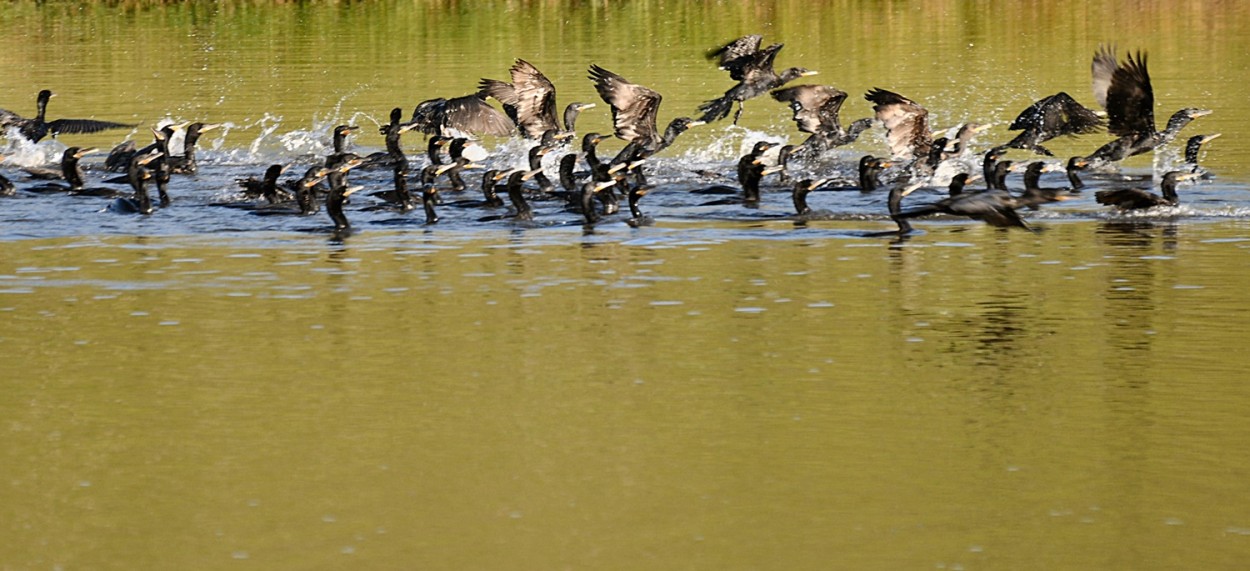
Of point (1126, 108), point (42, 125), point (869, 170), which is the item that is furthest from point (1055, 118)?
point (42, 125)

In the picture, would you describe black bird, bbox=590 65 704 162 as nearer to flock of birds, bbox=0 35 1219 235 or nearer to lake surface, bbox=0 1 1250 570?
flock of birds, bbox=0 35 1219 235

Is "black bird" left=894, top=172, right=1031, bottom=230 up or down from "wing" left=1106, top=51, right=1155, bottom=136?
down

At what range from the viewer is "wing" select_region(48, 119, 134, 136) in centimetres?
2803

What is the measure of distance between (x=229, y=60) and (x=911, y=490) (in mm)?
32605

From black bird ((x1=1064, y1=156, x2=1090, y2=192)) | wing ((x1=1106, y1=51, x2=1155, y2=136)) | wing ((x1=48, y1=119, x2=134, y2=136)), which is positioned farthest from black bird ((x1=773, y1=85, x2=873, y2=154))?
wing ((x1=48, y1=119, x2=134, y2=136))

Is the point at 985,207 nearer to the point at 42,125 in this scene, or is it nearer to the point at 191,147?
the point at 191,147

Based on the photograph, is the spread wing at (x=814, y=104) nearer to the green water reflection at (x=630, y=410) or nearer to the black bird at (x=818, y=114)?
the black bird at (x=818, y=114)

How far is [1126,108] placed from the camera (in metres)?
23.2

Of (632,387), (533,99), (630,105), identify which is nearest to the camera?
(632,387)

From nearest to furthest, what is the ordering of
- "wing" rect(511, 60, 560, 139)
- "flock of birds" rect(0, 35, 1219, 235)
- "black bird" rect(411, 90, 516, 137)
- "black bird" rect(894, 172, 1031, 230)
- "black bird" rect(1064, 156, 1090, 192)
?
1. "black bird" rect(894, 172, 1031, 230)
2. "flock of birds" rect(0, 35, 1219, 235)
3. "black bird" rect(1064, 156, 1090, 192)
4. "wing" rect(511, 60, 560, 139)
5. "black bird" rect(411, 90, 516, 137)

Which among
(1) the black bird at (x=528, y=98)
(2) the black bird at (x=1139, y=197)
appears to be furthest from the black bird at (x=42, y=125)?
(2) the black bird at (x=1139, y=197)

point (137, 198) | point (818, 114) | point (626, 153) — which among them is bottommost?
point (137, 198)

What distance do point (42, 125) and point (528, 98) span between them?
6.71 meters

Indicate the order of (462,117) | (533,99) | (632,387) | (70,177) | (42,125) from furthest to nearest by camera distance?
(42,125), (462,117), (533,99), (70,177), (632,387)
